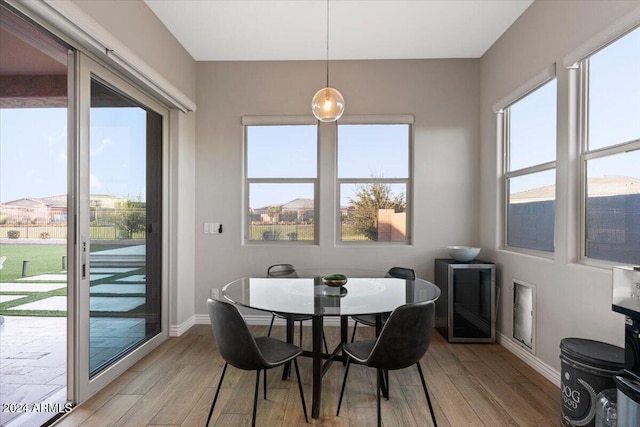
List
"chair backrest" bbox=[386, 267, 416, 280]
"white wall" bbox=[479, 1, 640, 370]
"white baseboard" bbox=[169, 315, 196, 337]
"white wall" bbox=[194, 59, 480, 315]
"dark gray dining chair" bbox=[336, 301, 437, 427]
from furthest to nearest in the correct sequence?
1. "white wall" bbox=[194, 59, 480, 315]
2. "white baseboard" bbox=[169, 315, 196, 337]
3. "chair backrest" bbox=[386, 267, 416, 280]
4. "white wall" bbox=[479, 1, 640, 370]
5. "dark gray dining chair" bbox=[336, 301, 437, 427]

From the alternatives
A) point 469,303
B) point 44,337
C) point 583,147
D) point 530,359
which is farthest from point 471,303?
point 44,337

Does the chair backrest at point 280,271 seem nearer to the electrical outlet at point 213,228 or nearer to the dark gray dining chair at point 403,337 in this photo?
the electrical outlet at point 213,228

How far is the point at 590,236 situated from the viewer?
2.29m

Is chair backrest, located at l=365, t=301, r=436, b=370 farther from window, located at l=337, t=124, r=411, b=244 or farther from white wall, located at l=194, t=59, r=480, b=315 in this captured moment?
window, located at l=337, t=124, r=411, b=244

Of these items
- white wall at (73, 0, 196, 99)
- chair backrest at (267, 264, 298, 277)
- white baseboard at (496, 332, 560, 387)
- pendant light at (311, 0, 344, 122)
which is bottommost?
white baseboard at (496, 332, 560, 387)

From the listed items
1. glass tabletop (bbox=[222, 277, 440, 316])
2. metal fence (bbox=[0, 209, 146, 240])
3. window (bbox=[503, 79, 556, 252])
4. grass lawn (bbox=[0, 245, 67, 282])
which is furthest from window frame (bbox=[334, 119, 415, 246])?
grass lawn (bbox=[0, 245, 67, 282])

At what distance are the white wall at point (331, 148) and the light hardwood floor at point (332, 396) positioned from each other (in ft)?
3.85

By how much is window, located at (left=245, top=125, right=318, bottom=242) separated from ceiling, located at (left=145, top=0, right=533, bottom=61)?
0.94 metres

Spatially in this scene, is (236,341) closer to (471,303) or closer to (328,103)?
(328,103)

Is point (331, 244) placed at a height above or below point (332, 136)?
below

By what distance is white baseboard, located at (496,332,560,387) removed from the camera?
2476 millimetres

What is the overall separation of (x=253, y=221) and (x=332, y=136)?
1444mm

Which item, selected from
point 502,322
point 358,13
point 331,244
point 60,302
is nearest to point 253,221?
point 331,244

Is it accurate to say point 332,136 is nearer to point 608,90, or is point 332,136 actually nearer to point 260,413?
point 608,90
